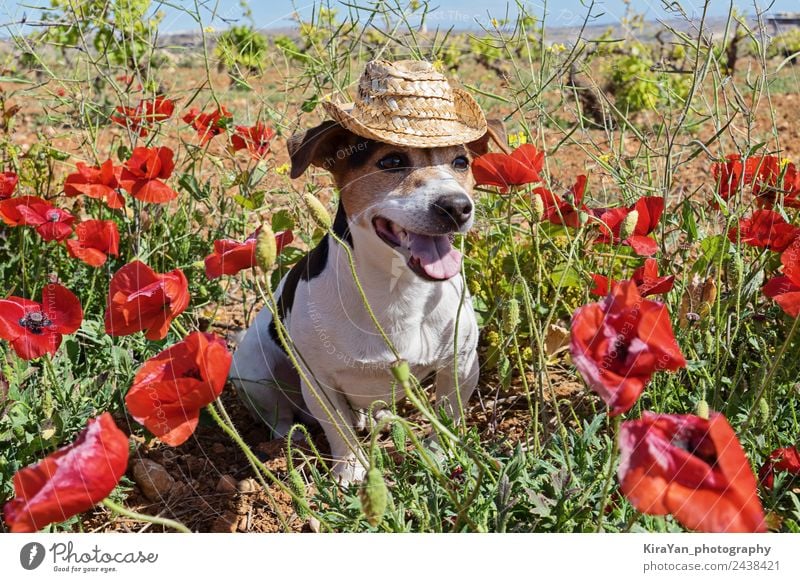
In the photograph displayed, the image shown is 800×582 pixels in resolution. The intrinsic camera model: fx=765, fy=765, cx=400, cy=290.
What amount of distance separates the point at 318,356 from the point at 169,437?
1223 mm

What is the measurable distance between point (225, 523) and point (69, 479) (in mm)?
1330

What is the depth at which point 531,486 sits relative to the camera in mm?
1679

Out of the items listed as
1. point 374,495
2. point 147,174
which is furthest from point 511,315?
point 147,174

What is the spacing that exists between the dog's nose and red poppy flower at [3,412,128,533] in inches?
46.1

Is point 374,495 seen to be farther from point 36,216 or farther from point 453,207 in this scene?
point 36,216

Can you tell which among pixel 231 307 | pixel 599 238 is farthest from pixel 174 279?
pixel 231 307

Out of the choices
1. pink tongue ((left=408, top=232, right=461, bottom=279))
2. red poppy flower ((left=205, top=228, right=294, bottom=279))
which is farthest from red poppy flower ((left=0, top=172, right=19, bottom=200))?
pink tongue ((left=408, top=232, right=461, bottom=279))

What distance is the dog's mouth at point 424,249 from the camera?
2.10 m

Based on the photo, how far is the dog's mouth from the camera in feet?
6.89

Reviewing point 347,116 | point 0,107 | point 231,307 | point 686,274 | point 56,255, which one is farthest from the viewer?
point 231,307

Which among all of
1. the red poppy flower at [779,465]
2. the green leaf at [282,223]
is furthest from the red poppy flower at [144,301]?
the red poppy flower at [779,465]

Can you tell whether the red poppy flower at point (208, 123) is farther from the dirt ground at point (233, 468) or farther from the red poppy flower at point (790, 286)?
the red poppy flower at point (790, 286)

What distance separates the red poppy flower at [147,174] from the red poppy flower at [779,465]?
1.88 meters
